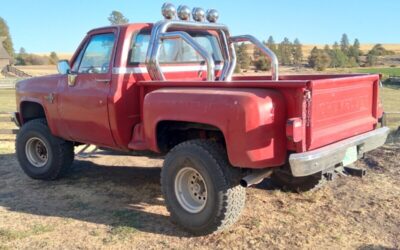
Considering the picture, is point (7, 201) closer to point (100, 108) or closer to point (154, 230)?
point (100, 108)

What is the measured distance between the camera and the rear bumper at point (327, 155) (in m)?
4.10

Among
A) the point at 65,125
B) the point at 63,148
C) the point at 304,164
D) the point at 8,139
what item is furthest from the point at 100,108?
the point at 8,139

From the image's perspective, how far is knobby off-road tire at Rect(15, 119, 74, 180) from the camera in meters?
6.75

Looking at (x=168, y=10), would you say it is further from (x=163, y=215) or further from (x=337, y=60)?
(x=337, y=60)

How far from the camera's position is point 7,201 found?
5992mm

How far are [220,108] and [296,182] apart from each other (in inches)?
83.7

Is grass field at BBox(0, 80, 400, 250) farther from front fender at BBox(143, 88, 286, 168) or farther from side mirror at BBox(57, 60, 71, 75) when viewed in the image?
side mirror at BBox(57, 60, 71, 75)

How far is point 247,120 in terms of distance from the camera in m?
4.09

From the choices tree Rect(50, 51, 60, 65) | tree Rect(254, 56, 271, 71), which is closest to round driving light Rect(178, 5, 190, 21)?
tree Rect(254, 56, 271, 71)

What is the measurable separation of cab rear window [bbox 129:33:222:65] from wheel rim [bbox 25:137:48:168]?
2.29 meters

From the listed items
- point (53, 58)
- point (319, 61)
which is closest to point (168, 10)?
point (319, 61)

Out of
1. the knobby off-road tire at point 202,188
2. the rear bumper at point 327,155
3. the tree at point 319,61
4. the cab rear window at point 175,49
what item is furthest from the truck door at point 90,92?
the tree at point 319,61

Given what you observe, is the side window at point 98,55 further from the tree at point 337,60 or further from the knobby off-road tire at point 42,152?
the tree at point 337,60

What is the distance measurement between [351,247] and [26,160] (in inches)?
186
